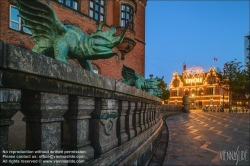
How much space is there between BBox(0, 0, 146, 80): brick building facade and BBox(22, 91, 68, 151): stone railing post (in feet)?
32.6

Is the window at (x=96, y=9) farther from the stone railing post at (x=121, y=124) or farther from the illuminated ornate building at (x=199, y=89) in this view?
the illuminated ornate building at (x=199, y=89)

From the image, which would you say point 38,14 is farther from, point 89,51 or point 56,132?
point 56,132

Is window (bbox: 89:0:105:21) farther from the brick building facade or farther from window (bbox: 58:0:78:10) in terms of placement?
window (bbox: 58:0:78:10)

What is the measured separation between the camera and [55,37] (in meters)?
2.94

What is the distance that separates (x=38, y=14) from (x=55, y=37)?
506 mm

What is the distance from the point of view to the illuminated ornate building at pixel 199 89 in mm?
54406

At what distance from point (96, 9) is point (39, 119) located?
15035 mm

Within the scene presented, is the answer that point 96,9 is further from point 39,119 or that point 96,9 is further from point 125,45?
point 39,119

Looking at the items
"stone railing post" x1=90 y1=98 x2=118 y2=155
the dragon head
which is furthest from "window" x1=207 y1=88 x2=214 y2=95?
"stone railing post" x1=90 y1=98 x2=118 y2=155

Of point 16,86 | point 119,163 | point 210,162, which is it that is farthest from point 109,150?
point 210,162

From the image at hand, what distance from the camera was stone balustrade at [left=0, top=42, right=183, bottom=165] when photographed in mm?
1073

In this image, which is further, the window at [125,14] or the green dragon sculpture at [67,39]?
the window at [125,14]

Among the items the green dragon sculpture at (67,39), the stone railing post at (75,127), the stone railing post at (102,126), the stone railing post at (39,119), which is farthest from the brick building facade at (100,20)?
the stone railing post at (39,119)

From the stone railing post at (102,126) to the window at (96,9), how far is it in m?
13.7
